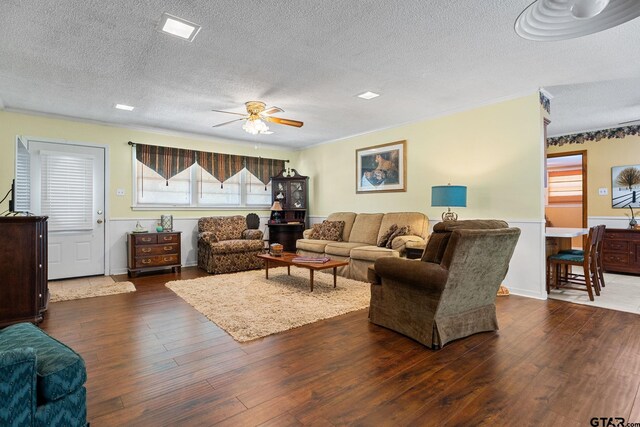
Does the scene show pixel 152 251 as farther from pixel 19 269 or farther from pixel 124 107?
pixel 19 269

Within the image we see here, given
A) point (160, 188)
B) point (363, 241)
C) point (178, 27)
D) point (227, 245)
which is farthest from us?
point (160, 188)

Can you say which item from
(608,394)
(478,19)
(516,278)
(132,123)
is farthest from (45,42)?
(516,278)

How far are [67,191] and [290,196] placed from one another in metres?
3.89

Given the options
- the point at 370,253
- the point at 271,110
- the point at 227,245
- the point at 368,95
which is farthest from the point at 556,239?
the point at 227,245

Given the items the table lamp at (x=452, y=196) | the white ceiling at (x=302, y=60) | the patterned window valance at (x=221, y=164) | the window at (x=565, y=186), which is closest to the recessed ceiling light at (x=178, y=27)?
the white ceiling at (x=302, y=60)

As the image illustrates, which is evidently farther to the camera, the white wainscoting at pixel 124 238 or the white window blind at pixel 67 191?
the white wainscoting at pixel 124 238

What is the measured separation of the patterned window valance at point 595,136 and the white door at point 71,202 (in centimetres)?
832

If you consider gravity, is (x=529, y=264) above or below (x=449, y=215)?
below

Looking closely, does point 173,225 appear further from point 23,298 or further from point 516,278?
point 516,278

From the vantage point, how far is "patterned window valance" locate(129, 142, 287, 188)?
19.2 ft

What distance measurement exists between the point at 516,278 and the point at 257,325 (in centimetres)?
337

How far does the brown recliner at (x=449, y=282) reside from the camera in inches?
96.3

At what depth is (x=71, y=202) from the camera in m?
5.17

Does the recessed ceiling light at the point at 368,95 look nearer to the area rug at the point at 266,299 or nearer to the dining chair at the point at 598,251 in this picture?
the area rug at the point at 266,299
